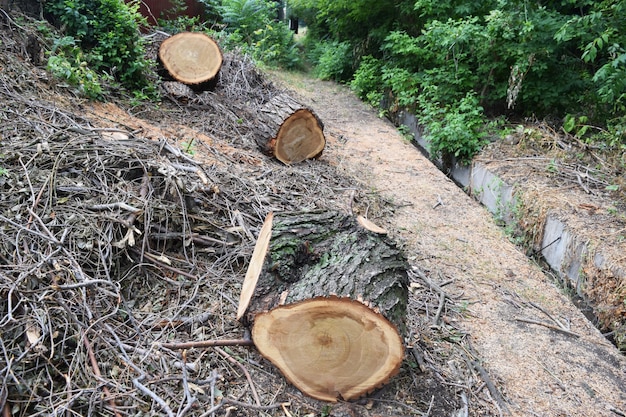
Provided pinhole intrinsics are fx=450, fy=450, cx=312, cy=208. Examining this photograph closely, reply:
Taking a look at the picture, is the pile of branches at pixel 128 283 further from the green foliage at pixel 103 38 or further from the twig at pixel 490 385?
the green foliage at pixel 103 38

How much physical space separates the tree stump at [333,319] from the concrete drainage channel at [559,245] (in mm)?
2655

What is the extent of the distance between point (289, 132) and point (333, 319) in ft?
12.2

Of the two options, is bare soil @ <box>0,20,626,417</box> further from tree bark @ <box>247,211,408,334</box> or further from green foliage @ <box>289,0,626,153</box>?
green foliage @ <box>289,0,626,153</box>

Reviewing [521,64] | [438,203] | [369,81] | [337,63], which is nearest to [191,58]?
[438,203]

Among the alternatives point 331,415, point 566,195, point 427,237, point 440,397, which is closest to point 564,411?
point 440,397

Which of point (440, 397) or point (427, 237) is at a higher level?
point (440, 397)

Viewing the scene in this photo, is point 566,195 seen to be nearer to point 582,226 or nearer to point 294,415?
point 582,226

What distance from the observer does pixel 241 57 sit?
8.45 metres

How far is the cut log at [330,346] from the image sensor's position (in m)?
2.25

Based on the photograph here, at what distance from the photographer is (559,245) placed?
15.6 ft

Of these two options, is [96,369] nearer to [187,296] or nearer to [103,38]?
[187,296]

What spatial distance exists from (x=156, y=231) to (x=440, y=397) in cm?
209

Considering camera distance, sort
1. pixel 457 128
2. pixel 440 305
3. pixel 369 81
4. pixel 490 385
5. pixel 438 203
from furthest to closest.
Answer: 1. pixel 369 81
2. pixel 457 128
3. pixel 438 203
4. pixel 440 305
5. pixel 490 385

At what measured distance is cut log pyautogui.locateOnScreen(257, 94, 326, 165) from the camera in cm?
552
